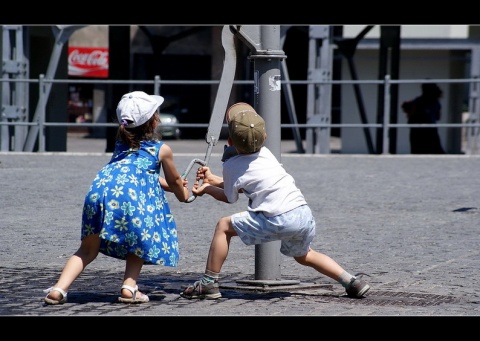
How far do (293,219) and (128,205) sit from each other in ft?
3.05

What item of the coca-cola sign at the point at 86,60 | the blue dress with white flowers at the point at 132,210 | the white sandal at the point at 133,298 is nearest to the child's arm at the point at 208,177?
the blue dress with white flowers at the point at 132,210

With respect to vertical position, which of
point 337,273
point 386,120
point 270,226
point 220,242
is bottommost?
point 337,273

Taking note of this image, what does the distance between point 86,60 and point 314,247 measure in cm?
3064

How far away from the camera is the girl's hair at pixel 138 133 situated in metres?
6.34

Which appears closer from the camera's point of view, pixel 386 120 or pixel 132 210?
pixel 132 210

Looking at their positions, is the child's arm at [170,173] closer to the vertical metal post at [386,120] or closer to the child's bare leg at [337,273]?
the child's bare leg at [337,273]

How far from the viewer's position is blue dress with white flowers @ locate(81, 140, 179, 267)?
243 inches

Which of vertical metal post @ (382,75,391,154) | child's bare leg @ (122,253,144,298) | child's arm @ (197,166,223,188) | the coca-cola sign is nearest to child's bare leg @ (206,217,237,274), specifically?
child's arm @ (197,166,223,188)

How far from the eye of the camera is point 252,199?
20.7ft

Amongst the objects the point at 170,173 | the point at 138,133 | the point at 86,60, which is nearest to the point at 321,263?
the point at 170,173

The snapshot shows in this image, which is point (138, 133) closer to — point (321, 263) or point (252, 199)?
point (252, 199)
